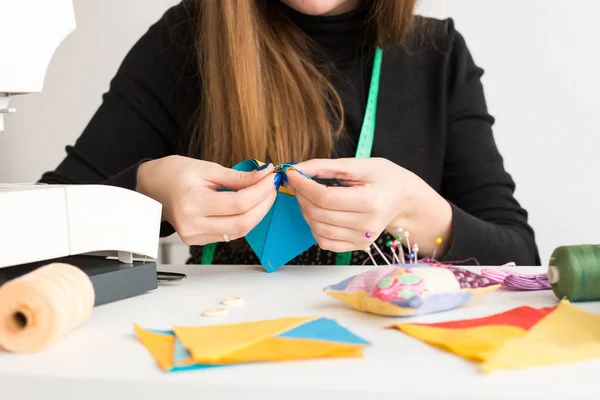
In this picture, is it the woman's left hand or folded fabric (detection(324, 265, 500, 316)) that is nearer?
folded fabric (detection(324, 265, 500, 316))

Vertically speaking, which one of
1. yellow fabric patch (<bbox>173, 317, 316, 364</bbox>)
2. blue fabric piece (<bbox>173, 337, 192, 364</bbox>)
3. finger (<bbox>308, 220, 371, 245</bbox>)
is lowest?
blue fabric piece (<bbox>173, 337, 192, 364</bbox>)

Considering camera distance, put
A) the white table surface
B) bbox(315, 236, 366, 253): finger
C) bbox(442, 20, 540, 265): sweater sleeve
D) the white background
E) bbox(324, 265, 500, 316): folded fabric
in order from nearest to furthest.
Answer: the white table surface < bbox(324, 265, 500, 316): folded fabric < bbox(315, 236, 366, 253): finger < bbox(442, 20, 540, 265): sweater sleeve < the white background

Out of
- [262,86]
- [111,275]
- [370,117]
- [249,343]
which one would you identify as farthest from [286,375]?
[370,117]

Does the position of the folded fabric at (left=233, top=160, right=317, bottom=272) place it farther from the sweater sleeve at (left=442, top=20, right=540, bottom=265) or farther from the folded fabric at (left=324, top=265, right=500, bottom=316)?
the sweater sleeve at (left=442, top=20, right=540, bottom=265)

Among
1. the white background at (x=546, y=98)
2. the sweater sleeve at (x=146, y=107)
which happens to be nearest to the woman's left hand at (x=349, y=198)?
the sweater sleeve at (x=146, y=107)

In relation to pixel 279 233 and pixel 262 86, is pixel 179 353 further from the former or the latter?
pixel 262 86

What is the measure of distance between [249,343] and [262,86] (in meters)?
0.65

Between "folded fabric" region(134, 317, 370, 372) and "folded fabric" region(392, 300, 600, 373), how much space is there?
65 millimetres

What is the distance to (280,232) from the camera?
81 centimetres

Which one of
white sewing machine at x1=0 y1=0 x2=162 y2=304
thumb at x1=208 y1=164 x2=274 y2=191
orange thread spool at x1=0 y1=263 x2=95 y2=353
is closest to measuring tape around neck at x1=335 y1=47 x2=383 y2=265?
thumb at x1=208 y1=164 x2=274 y2=191

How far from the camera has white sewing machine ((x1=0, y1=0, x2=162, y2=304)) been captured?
591 mm

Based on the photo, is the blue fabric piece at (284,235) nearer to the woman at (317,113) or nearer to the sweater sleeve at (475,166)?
the woman at (317,113)

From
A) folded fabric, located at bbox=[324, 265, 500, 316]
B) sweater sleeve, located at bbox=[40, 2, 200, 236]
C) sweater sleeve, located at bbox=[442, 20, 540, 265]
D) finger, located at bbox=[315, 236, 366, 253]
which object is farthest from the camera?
sweater sleeve, located at bbox=[40, 2, 200, 236]

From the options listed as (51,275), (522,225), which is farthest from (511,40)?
(51,275)
